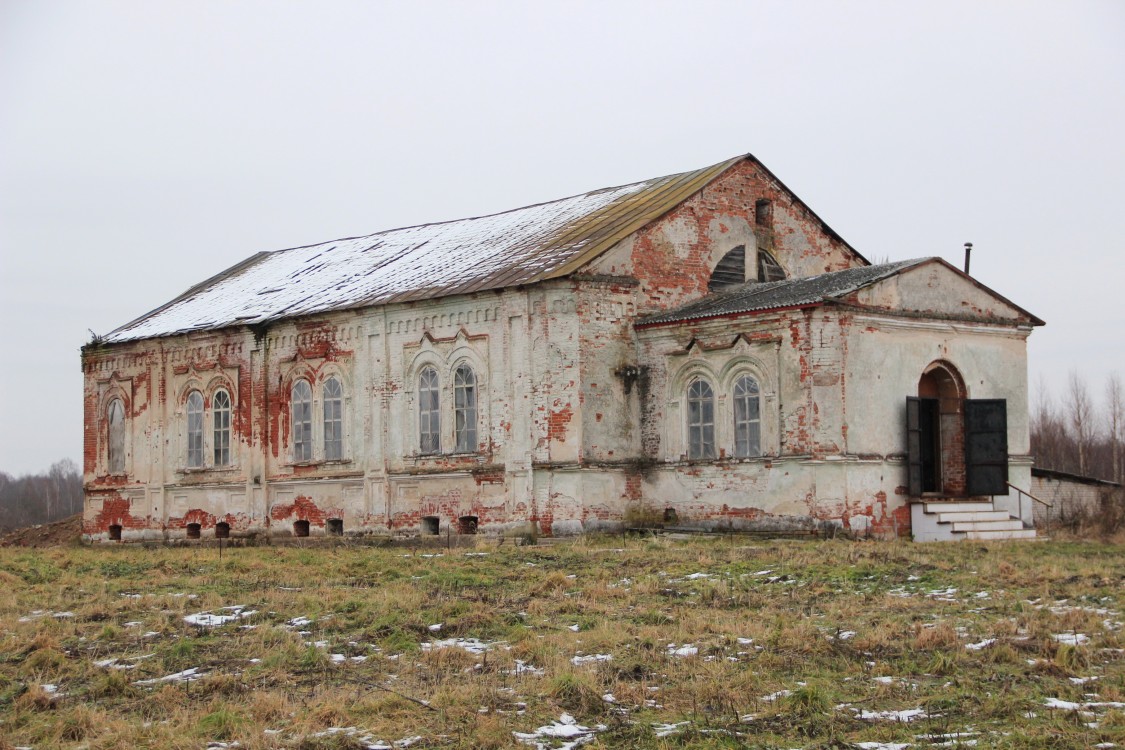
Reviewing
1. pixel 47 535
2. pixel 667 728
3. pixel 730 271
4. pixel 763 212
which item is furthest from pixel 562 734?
pixel 47 535

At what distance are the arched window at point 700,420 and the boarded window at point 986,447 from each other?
4.24m

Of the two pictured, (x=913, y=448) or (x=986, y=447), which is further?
(x=986, y=447)

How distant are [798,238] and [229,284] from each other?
14.9 m

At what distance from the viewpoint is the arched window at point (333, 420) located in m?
26.9

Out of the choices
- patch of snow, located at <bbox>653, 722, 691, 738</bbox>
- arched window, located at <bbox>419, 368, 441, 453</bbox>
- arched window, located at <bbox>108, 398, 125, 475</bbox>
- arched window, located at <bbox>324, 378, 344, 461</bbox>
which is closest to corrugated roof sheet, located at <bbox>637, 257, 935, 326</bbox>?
arched window, located at <bbox>419, 368, 441, 453</bbox>

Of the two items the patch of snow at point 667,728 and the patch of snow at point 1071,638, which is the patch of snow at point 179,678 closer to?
the patch of snow at point 667,728

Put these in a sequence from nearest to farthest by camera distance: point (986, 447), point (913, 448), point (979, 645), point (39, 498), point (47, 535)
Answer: point (979, 645) → point (913, 448) → point (986, 447) → point (47, 535) → point (39, 498)

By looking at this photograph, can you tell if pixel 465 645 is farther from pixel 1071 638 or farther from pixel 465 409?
pixel 465 409

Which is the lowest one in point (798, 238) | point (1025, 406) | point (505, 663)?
point (505, 663)

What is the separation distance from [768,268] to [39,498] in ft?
223

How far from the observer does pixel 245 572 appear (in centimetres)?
1941

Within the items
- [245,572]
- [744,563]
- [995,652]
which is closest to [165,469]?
[245,572]

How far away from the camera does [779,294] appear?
22656 mm

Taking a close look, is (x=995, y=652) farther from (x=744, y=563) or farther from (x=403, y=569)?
(x=403, y=569)
